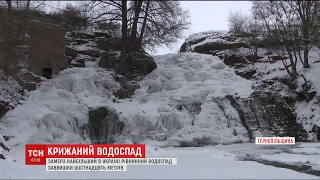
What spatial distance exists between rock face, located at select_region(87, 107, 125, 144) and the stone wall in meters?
4.21

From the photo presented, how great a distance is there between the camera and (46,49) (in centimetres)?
1495

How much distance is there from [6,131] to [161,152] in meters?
5.41

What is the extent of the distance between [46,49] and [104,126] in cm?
575

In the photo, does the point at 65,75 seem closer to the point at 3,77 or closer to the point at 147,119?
the point at 3,77

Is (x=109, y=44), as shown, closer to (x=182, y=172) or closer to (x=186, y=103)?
(x=186, y=103)

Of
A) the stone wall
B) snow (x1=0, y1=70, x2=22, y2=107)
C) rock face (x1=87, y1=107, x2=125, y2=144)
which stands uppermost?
the stone wall

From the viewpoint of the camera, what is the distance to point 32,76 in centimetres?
1382

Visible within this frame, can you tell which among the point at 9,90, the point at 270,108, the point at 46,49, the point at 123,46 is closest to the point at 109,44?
the point at 123,46

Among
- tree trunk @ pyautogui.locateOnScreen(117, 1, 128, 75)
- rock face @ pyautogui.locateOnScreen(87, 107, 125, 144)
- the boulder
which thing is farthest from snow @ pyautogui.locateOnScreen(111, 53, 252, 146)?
the boulder

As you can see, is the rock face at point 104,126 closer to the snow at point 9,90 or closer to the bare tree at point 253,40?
the snow at point 9,90

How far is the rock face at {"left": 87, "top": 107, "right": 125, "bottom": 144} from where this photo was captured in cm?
1146

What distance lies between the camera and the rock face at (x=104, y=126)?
11.5 m

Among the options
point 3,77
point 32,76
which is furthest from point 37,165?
point 32,76

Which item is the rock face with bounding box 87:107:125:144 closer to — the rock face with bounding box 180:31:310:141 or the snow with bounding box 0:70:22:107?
the snow with bounding box 0:70:22:107
